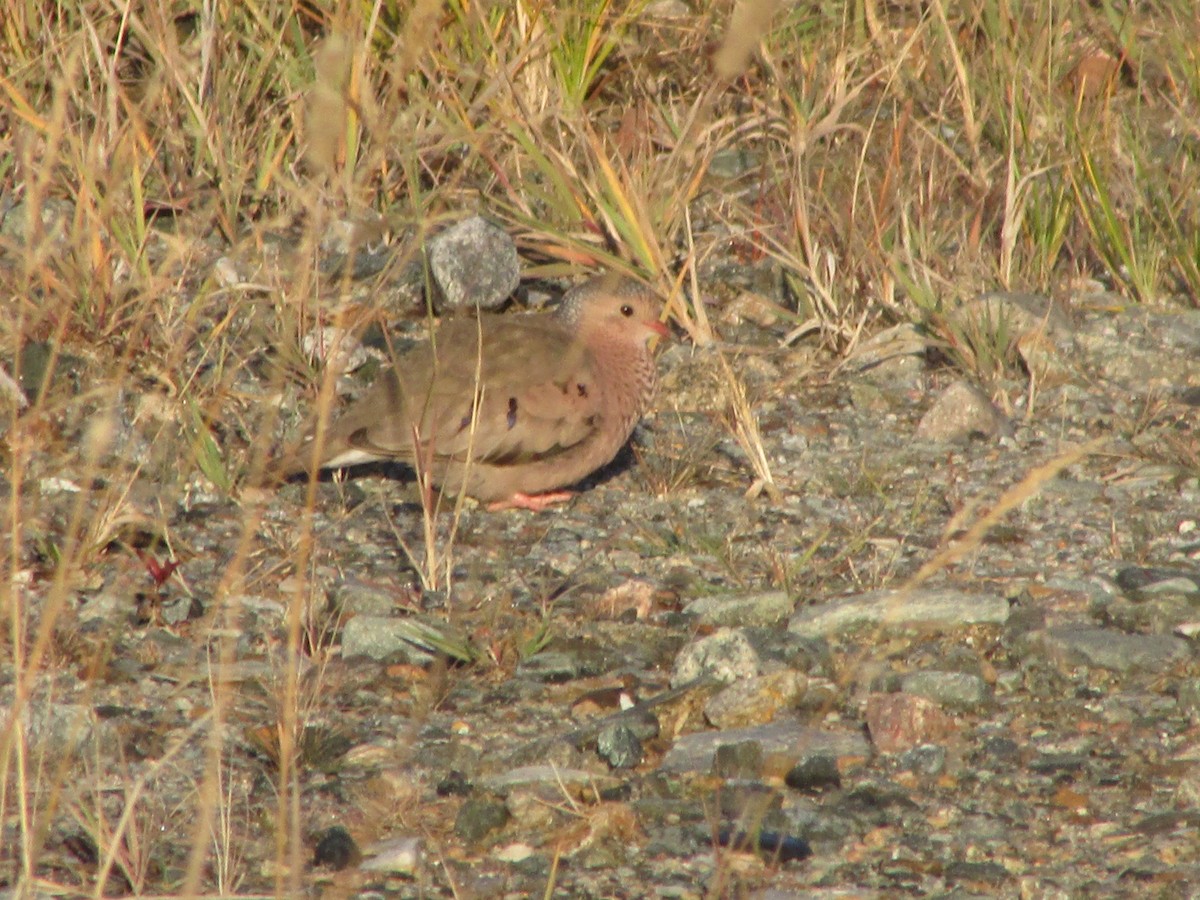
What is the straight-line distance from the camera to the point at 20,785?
257cm

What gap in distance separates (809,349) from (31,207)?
3.20 meters

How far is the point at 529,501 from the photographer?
523cm

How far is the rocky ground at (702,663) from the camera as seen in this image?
125 inches

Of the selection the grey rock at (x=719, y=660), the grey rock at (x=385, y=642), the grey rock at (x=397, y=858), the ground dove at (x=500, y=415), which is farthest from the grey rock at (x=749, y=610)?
the grey rock at (x=397, y=858)

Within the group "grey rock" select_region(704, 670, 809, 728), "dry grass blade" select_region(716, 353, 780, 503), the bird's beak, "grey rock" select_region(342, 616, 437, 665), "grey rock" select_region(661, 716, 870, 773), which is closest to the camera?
"grey rock" select_region(661, 716, 870, 773)

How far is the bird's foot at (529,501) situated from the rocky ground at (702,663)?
0.04 metres

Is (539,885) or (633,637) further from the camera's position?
(633,637)

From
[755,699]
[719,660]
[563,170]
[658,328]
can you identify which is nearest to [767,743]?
[755,699]

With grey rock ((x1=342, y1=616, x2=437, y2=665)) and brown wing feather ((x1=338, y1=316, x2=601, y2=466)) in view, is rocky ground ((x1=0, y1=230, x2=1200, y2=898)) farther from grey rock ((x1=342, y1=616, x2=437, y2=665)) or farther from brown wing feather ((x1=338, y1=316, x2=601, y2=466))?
brown wing feather ((x1=338, y1=316, x2=601, y2=466))

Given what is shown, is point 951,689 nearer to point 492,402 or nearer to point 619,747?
point 619,747

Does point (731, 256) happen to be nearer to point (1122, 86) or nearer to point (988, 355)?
point (988, 355)

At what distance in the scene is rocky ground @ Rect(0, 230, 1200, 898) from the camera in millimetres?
3186

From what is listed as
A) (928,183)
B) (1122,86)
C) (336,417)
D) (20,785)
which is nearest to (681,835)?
(20,785)

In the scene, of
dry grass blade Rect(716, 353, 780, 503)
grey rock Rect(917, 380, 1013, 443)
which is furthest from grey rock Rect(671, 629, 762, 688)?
grey rock Rect(917, 380, 1013, 443)
